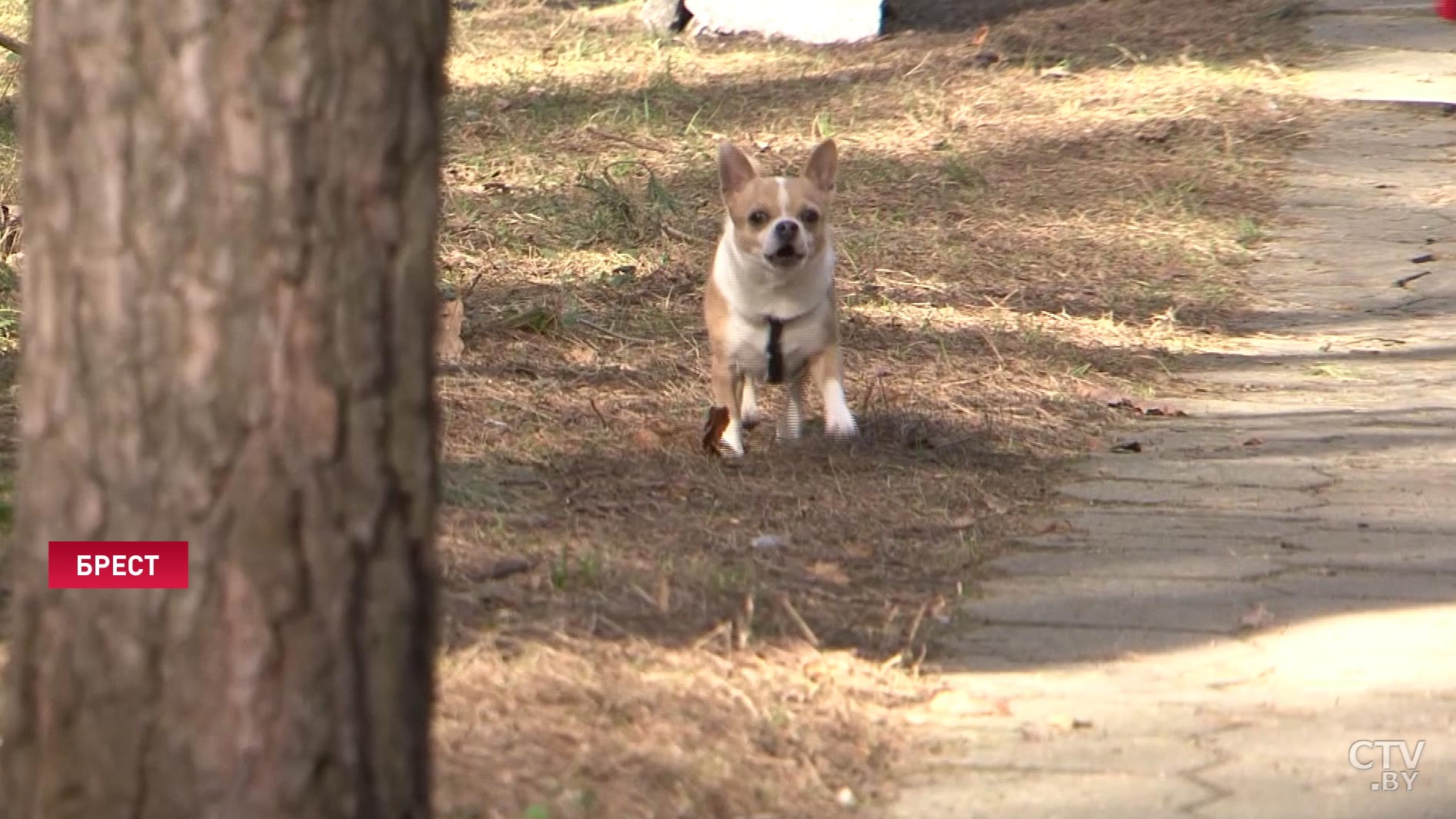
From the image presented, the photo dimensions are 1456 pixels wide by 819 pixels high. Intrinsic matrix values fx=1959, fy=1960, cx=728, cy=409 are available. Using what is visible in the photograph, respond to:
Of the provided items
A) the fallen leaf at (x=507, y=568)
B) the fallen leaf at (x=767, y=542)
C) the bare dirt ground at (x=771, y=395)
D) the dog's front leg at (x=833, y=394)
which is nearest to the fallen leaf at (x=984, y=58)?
the bare dirt ground at (x=771, y=395)

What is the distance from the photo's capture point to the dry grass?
10.2 ft

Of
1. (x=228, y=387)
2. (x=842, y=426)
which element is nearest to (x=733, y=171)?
(x=842, y=426)

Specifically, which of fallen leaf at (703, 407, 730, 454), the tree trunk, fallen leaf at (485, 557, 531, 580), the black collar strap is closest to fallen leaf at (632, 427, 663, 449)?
fallen leaf at (703, 407, 730, 454)

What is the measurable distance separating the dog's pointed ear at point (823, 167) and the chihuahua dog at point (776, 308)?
0.63 ft

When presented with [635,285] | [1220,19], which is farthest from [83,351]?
[1220,19]

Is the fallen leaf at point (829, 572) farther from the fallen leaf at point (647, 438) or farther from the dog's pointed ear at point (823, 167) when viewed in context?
the dog's pointed ear at point (823, 167)

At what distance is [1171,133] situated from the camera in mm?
9758

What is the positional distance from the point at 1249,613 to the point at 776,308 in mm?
2001

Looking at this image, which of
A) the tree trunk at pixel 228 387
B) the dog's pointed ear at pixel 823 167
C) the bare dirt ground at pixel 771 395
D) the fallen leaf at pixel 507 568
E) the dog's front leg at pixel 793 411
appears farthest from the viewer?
the dog's pointed ear at pixel 823 167

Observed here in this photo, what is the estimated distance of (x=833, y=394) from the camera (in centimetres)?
539

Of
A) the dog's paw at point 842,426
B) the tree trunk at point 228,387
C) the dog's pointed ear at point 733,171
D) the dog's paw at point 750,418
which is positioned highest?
the tree trunk at point 228,387

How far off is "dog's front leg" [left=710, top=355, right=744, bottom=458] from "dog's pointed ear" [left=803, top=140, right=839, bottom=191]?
2.35ft

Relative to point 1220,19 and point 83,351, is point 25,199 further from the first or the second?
point 1220,19

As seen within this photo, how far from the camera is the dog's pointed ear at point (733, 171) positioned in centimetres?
580
